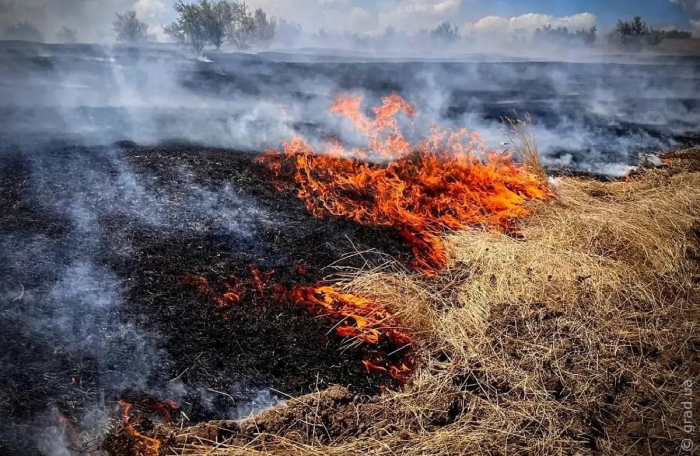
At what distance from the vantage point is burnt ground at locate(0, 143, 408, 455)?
132 inches

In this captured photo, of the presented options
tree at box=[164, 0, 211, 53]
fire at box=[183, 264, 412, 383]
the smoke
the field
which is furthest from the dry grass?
tree at box=[164, 0, 211, 53]

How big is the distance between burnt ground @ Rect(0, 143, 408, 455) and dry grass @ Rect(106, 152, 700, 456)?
389mm

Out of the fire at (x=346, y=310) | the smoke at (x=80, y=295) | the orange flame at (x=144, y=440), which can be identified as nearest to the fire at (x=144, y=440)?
the orange flame at (x=144, y=440)

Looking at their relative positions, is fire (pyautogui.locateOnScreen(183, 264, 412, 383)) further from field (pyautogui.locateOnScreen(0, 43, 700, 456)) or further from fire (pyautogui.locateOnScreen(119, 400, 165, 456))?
fire (pyautogui.locateOnScreen(119, 400, 165, 456))

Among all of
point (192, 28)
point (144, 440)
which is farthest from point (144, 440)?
point (192, 28)

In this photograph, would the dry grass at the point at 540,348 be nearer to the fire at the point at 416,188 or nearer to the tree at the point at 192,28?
the fire at the point at 416,188

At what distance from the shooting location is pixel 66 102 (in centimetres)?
1318

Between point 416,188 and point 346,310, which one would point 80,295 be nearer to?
point 346,310

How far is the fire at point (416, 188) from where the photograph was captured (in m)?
5.77

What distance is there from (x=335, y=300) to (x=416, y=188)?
243cm

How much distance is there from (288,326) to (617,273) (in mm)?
3339

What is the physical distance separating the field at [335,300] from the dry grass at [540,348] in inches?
0.7

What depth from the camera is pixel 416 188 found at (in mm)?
6332

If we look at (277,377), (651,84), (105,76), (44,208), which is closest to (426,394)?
(277,377)
